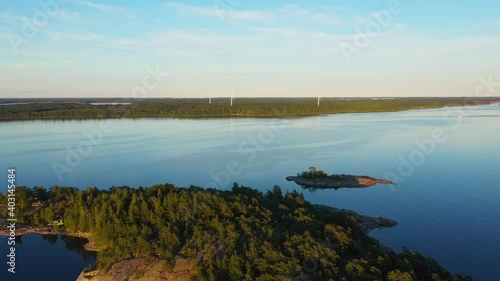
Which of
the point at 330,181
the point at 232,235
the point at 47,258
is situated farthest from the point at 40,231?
the point at 330,181

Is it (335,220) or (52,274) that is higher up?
(335,220)

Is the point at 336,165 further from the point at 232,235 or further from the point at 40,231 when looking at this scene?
the point at 40,231

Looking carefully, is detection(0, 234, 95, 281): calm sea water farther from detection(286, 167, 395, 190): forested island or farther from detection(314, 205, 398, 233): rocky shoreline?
detection(286, 167, 395, 190): forested island

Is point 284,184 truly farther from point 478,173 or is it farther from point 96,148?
point 96,148

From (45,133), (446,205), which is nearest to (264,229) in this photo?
(446,205)

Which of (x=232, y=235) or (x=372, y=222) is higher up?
(x=232, y=235)

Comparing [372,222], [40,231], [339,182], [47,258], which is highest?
[339,182]

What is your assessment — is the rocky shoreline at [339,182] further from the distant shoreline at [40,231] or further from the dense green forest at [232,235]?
the distant shoreline at [40,231]

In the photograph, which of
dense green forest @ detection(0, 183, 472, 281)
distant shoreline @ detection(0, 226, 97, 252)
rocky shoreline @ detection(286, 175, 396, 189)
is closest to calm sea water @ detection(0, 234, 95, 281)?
distant shoreline @ detection(0, 226, 97, 252)
